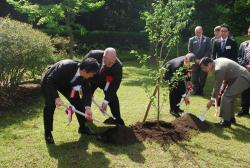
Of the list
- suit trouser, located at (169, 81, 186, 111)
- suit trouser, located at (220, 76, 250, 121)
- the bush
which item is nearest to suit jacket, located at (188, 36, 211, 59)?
suit trouser, located at (169, 81, 186, 111)

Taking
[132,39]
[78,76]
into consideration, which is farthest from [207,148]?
[132,39]

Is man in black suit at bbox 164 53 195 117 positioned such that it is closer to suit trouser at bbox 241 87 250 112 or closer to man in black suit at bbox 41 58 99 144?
suit trouser at bbox 241 87 250 112

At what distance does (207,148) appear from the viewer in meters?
6.81

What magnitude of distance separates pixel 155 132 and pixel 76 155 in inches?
64.0

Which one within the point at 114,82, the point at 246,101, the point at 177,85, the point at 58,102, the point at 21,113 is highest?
the point at 114,82

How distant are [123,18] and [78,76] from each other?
20072 millimetres

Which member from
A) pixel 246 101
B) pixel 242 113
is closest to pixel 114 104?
pixel 242 113

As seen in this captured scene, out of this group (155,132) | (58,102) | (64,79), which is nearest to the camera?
(58,102)

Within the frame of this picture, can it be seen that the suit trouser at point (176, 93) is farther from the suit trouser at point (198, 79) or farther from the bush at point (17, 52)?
the bush at point (17, 52)

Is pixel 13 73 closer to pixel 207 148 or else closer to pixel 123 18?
pixel 207 148

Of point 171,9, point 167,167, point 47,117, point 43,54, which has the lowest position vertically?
point 167,167

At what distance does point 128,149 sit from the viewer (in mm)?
6617

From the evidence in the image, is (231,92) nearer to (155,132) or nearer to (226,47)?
(155,132)

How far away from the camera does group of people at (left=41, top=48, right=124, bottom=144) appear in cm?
628
